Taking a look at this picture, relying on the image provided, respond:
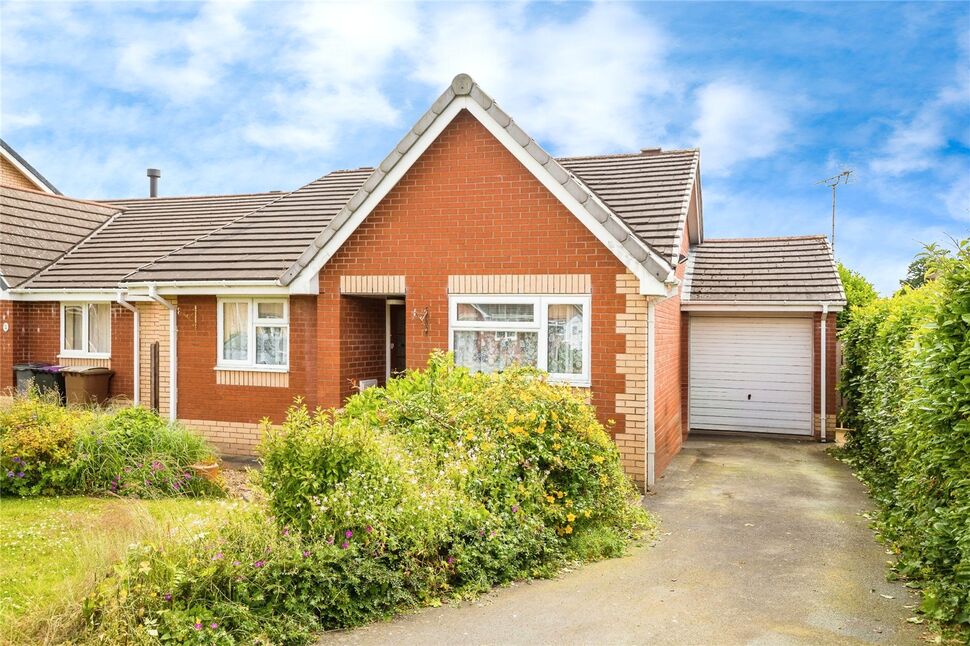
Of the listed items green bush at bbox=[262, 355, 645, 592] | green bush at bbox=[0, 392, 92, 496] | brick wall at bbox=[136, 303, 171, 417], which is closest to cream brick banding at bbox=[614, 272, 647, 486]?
green bush at bbox=[262, 355, 645, 592]

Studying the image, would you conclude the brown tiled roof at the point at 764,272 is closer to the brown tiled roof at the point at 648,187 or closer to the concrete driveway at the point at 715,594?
the brown tiled roof at the point at 648,187

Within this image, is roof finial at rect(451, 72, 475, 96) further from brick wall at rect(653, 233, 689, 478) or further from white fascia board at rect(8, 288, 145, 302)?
white fascia board at rect(8, 288, 145, 302)

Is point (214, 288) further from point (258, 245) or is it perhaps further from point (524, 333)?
point (524, 333)

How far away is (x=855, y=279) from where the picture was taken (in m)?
22.4

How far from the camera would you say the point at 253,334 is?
45.9 ft

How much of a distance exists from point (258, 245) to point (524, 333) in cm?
645

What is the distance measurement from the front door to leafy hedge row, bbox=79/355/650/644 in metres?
5.48

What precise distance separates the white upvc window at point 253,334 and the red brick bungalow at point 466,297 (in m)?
0.04

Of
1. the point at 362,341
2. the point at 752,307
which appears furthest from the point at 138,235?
the point at 752,307

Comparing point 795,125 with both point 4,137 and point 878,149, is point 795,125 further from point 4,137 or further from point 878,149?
point 4,137

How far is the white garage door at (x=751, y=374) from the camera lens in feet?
53.7

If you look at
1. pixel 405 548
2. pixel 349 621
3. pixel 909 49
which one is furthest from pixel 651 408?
pixel 909 49

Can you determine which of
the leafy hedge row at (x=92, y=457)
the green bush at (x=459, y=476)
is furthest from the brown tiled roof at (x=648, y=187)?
the leafy hedge row at (x=92, y=457)

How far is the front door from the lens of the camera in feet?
48.0
